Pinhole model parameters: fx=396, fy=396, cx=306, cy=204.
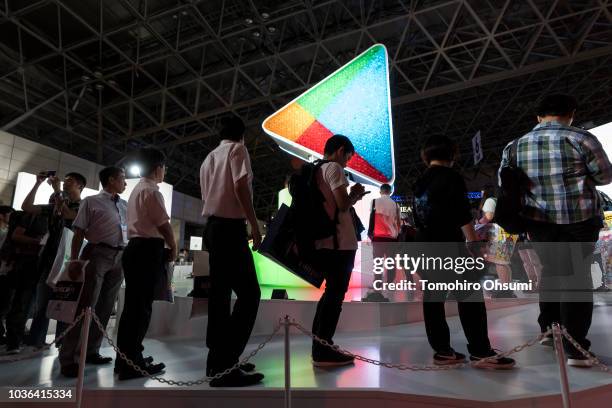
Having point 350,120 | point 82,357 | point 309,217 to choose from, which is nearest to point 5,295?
point 82,357

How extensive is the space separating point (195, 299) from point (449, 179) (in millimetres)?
1899

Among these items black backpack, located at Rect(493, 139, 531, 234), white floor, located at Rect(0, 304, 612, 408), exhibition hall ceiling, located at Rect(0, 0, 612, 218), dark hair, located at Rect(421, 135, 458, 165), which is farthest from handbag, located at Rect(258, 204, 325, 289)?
exhibition hall ceiling, located at Rect(0, 0, 612, 218)

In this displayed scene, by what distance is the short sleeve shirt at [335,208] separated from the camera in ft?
7.40

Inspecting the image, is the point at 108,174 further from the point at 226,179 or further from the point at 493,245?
the point at 493,245

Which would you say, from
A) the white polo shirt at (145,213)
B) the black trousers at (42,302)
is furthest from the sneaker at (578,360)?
the black trousers at (42,302)

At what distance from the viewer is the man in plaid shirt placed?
6.66ft

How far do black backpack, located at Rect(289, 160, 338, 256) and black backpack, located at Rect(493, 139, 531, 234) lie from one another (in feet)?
3.12

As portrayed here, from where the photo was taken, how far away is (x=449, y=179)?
221cm

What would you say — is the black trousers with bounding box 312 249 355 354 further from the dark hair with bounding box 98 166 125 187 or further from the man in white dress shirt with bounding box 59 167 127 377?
the dark hair with bounding box 98 166 125 187

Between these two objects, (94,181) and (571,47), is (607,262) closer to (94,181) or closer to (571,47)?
(571,47)

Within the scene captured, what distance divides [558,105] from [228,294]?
2.13m

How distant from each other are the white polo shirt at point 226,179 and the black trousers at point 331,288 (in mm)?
563

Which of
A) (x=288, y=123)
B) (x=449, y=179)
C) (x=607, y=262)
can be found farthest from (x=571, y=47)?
(x=449, y=179)

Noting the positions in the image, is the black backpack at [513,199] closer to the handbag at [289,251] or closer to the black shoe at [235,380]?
the handbag at [289,251]
